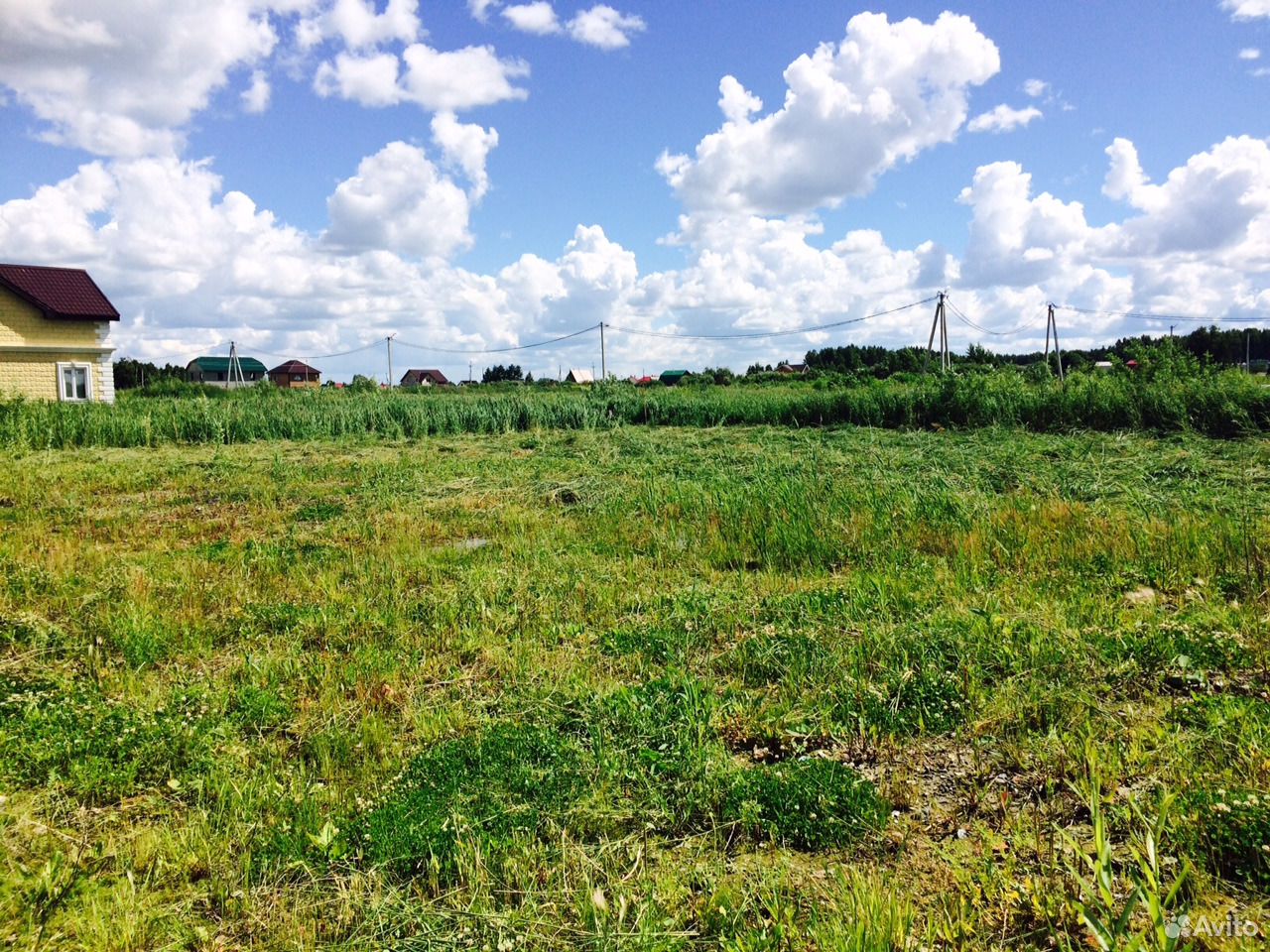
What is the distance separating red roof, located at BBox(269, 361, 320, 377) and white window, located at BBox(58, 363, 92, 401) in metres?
49.2

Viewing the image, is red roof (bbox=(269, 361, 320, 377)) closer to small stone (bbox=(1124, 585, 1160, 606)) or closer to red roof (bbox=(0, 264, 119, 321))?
red roof (bbox=(0, 264, 119, 321))

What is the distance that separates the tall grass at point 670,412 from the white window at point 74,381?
290 inches

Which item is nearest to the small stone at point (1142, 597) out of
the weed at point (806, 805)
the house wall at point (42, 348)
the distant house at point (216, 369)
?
the weed at point (806, 805)

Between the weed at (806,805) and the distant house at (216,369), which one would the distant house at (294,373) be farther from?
the weed at (806,805)

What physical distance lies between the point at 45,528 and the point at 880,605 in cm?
797

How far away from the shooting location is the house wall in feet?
83.9

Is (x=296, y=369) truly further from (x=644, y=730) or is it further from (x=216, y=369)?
(x=644, y=730)

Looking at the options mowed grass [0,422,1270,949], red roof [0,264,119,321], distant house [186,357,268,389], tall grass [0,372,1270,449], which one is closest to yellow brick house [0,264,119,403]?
red roof [0,264,119,321]

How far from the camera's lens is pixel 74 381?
89.0ft

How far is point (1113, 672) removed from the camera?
11.3 feet

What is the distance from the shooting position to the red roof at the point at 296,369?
74.3 meters

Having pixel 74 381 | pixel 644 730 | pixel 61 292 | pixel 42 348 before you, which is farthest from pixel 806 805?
pixel 61 292

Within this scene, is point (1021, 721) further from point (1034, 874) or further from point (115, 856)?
point (115, 856)

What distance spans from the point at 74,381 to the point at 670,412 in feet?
72.4
